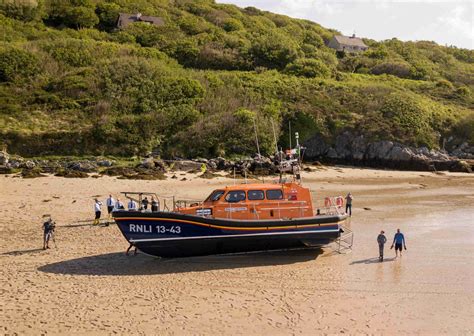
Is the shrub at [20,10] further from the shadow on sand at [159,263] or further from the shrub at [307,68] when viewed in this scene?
the shadow on sand at [159,263]

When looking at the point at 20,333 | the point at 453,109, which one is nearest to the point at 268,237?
the point at 20,333

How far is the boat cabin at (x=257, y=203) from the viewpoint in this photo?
1295 centimetres

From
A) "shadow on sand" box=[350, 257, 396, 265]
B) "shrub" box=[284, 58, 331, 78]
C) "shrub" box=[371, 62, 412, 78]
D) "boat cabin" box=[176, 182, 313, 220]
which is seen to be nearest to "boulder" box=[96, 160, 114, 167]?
"boat cabin" box=[176, 182, 313, 220]

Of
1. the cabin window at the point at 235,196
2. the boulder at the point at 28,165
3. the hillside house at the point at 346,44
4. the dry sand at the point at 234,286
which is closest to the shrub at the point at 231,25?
the hillside house at the point at 346,44

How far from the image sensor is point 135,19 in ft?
210

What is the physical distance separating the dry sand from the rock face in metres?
16.9

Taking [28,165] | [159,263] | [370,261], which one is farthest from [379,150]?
[159,263]

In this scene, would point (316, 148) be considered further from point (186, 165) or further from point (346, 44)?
point (346, 44)

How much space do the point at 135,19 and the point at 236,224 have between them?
5820cm

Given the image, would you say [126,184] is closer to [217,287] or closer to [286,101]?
[217,287]

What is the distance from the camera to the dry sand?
8.56 metres

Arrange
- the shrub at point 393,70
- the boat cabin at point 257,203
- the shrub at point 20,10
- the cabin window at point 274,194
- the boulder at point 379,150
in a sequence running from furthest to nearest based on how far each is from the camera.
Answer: the shrub at point 393,70 → the shrub at point 20,10 → the boulder at point 379,150 → the cabin window at point 274,194 → the boat cabin at point 257,203

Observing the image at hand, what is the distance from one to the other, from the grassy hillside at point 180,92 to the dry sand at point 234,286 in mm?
16369

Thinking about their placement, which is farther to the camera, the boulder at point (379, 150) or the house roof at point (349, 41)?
the house roof at point (349, 41)
